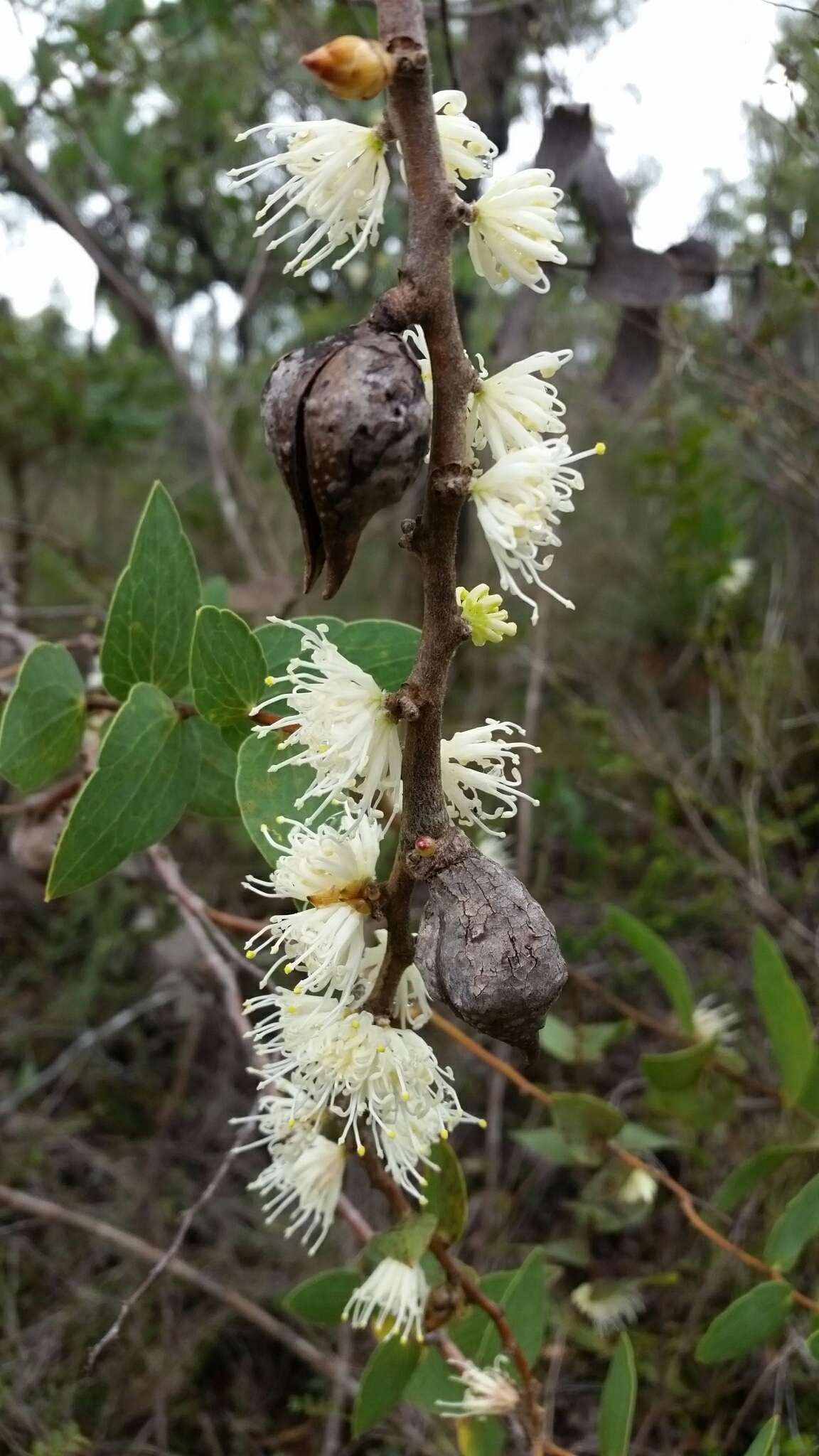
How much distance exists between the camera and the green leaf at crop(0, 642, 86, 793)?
1227 mm

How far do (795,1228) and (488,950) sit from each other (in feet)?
2.94

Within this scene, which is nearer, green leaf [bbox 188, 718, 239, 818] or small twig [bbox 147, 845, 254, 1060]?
green leaf [bbox 188, 718, 239, 818]

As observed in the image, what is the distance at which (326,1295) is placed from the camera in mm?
1391

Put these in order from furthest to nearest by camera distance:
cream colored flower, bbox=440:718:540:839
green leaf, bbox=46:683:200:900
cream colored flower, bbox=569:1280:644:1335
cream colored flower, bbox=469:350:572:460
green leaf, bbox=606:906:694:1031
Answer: cream colored flower, bbox=569:1280:644:1335 < green leaf, bbox=606:906:694:1031 < green leaf, bbox=46:683:200:900 < cream colored flower, bbox=440:718:540:839 < cream colored flower, bbox=469:350:572:460

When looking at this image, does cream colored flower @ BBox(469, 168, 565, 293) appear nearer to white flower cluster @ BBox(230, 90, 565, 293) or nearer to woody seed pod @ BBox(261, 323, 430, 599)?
white flower cluster @ BBox(230, 90, 565, 293)

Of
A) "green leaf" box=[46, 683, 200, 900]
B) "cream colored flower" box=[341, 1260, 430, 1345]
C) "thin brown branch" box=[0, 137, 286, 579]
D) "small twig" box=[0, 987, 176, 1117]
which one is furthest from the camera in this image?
"thin brown branch" box=[0, 137, 286, 579]

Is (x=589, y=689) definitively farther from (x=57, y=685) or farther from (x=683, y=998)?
(x=57, y=685)

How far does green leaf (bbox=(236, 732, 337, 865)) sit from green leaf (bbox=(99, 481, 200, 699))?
0.25 metres


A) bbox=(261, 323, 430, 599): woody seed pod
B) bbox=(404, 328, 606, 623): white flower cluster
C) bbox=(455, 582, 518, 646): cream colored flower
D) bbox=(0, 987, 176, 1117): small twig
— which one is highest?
bbox=(261, 323, 430, 599): woody seed pod

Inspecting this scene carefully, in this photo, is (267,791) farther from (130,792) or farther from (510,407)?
(510,407)

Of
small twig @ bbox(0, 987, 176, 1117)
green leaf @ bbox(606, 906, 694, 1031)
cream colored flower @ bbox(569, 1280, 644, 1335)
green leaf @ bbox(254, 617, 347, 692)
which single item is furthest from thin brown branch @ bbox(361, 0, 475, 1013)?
small twig @ bbox(0, 987, 176, 1117)

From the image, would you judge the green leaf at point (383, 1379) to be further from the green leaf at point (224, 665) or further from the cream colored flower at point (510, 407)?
the cream colored flower at point (510, 407)

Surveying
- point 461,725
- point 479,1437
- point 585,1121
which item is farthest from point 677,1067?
point 461,725

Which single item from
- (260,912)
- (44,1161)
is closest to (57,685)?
(44,1161)
